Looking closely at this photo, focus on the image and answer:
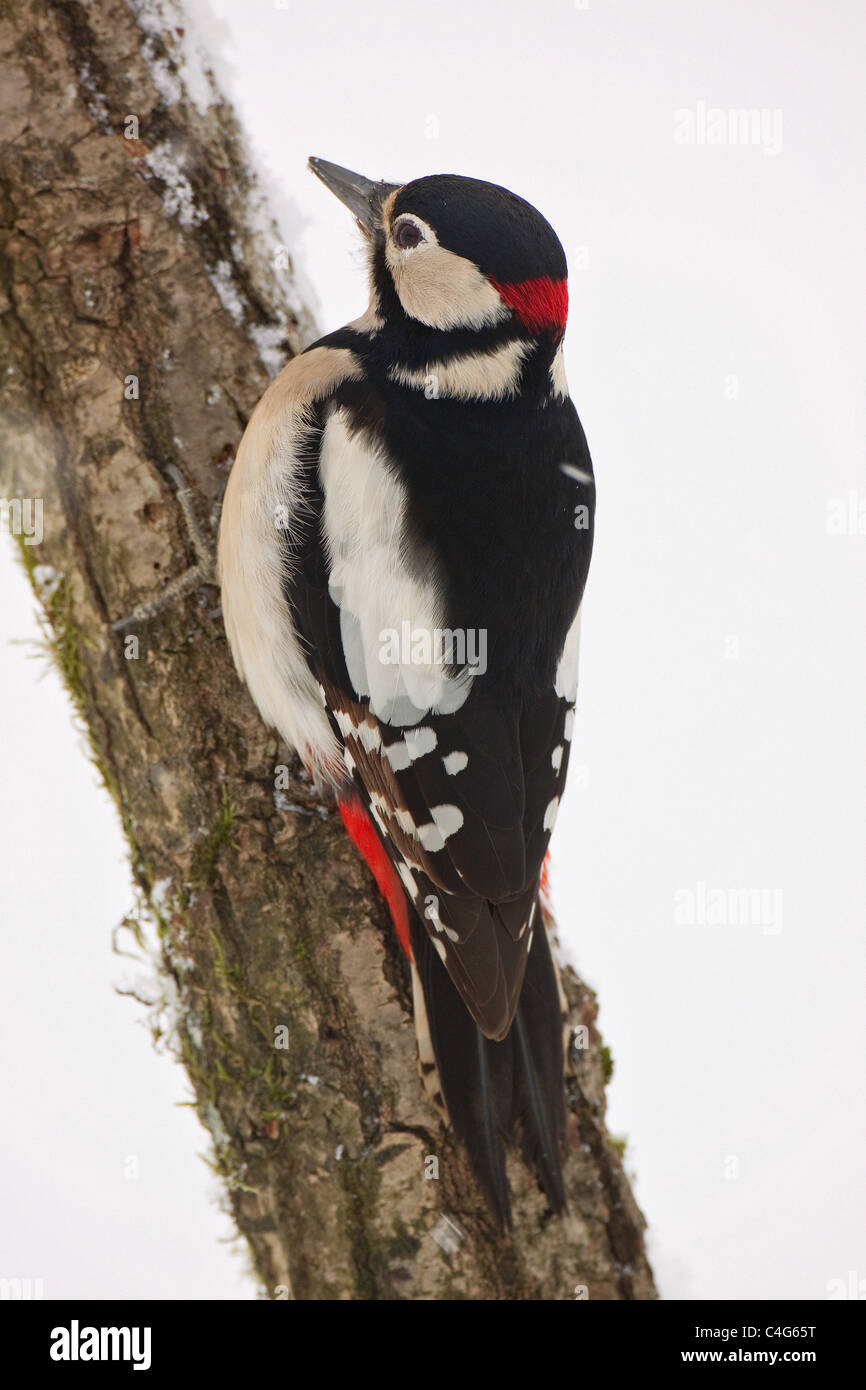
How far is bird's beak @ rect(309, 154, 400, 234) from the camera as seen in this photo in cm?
211

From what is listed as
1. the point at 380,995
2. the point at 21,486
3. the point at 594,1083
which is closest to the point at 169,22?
the point at 21,486

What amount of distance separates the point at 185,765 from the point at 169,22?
135 centimetres

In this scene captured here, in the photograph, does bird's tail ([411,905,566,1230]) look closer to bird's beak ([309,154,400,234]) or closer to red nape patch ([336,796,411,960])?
red nape patch ([336,796,411,960])

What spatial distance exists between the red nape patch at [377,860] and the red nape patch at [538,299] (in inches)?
35.6

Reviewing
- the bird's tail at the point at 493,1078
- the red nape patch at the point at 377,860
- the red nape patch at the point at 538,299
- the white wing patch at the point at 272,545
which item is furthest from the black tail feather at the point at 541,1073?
the red nape patch at the point at 538,299

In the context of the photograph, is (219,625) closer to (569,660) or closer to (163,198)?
(569,660)

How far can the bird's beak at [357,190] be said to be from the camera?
2109mm

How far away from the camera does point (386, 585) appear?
1.88m

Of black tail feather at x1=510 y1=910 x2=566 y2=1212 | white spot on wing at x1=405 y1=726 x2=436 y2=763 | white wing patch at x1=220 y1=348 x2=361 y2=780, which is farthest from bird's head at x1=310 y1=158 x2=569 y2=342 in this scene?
black tail feather at x1=510 y1=910 x2=566 y2=1212

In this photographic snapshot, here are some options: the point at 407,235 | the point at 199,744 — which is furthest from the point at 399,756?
the point at 407,235

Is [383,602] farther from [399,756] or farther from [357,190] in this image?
[357,190]

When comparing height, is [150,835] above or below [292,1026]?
above

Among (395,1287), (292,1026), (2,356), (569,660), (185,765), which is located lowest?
(395,1287)

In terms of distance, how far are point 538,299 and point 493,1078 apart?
53.3 inches
